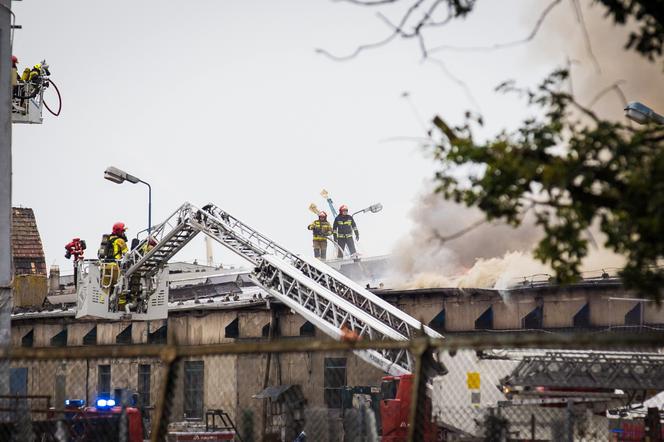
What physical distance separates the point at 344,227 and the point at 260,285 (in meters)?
11.4

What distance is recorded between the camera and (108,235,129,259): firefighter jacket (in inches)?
1068

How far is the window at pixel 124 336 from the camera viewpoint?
33375 mm

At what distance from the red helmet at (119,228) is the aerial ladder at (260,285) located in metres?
0.90

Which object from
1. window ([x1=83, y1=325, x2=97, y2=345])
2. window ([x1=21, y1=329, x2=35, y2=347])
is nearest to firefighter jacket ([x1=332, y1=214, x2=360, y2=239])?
window ([x1=83, y1=325, x2=97, y2=345])

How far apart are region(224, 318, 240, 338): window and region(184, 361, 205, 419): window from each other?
1.20 meters

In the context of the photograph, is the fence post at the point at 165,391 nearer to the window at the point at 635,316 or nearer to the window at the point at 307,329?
the window at the point at 635,316

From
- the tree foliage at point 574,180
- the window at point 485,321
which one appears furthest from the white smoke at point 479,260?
the tree foliage at point 574,180

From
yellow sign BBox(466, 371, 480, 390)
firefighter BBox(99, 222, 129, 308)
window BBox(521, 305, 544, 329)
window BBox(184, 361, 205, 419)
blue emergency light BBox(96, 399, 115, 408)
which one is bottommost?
window BBox(184, 361, 205, 419)

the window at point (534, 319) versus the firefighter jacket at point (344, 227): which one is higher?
the firefighter jacket at point (344, 227)

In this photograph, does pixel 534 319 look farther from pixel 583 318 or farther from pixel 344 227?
pixel 344 227

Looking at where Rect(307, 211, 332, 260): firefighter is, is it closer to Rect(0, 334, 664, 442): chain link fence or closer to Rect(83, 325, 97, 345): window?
Rect(0, 334, 664, 442): chain link fence

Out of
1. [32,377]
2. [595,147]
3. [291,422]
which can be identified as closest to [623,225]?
[595,147]

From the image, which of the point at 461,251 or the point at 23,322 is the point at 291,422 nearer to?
the point at 461,251

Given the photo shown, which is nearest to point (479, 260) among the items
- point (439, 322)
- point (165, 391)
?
point (439, 322)
